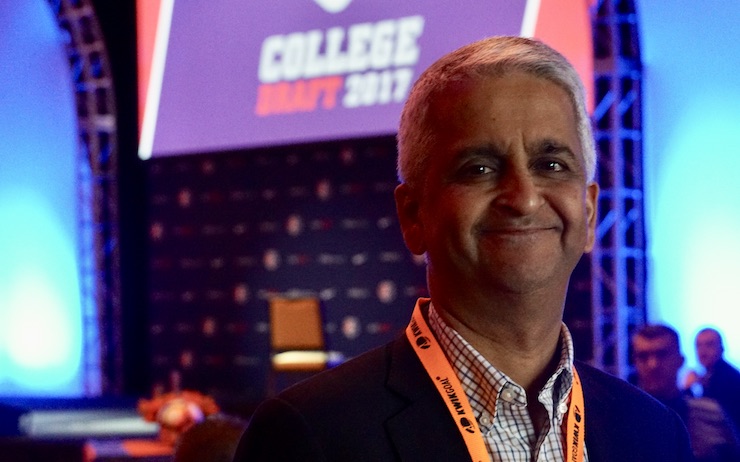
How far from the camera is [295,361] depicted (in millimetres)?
8102

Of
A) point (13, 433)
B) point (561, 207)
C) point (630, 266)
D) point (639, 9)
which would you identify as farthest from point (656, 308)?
point (561, 207)

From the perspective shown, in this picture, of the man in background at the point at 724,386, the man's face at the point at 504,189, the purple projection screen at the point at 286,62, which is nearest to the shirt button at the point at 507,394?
the man's face at the point at 504,189

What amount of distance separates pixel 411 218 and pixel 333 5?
7087 mm

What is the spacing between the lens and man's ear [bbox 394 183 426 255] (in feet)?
3.86

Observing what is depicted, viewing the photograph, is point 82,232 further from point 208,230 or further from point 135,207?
point 208,230

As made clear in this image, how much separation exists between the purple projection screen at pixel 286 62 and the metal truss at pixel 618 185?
1.84ft

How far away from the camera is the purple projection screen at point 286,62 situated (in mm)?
7281

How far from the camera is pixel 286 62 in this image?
8.23m

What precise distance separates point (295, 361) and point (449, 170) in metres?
7.11

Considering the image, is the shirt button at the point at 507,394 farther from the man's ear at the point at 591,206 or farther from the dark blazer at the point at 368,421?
the man's ear at the point at 591,206

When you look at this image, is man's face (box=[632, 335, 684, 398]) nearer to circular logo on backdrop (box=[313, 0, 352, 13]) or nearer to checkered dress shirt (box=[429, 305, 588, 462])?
checkered dress shirt (box=[429, 305, 588, 462])

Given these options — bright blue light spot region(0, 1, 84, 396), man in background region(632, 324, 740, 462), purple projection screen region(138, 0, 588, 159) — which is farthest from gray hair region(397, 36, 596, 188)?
bright blue light spot region(0, 1, 84, 396)

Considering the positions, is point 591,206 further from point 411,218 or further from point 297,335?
point 297,335

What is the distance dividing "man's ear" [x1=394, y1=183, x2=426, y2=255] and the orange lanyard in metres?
0.08
